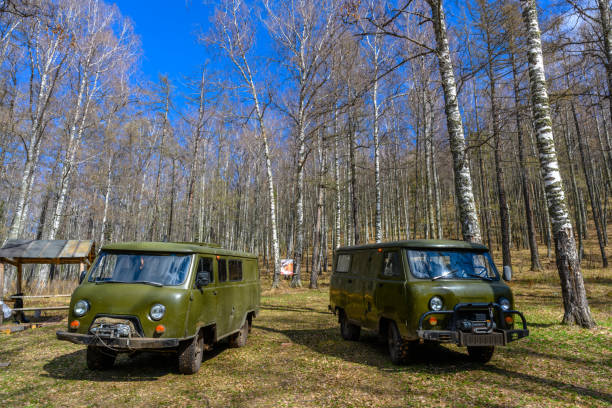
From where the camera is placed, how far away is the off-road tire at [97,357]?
6.10 meters

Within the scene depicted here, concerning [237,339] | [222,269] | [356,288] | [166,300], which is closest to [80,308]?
[166,300]

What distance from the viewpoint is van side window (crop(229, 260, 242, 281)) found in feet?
26.5

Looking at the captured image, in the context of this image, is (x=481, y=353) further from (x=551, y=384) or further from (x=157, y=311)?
(x=157, y=311)

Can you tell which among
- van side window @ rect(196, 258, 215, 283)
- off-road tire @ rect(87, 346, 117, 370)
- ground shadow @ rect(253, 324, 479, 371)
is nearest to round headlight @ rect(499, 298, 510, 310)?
ground shadow @ rect(253, 324, 479, 371)

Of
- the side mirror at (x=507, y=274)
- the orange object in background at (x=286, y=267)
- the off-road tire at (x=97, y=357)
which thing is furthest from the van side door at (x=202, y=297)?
the orange object in background at (x=286, y=267)

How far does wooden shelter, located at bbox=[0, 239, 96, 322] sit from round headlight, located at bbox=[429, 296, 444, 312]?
10925mm

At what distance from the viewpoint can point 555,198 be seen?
8328 mm

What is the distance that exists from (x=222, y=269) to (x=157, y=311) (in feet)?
6.78

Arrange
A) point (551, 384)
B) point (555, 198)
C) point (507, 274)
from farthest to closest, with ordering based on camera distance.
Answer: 1. point (555, 198)
2. point (507, 274)
3. point (551, 384)

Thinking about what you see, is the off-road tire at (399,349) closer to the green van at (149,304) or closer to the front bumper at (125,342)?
the green van at (149,304)

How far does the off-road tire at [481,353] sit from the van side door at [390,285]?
1.63 m

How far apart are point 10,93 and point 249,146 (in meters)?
20.2

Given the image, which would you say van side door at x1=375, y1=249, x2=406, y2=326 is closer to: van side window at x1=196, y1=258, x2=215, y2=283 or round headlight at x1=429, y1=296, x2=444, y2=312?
round headlight at x1=429, y1=296, x2=444, y2=312

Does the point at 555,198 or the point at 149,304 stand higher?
the point at 555,198
